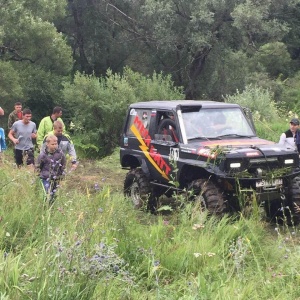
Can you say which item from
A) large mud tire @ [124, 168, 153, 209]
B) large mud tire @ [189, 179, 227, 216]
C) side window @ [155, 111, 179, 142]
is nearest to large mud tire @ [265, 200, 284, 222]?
large mud tire @ [189, 179, 227, 216]

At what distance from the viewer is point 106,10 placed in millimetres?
27141

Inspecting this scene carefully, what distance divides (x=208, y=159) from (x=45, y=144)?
7.27 ft

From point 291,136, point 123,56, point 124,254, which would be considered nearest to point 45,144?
point 124,254

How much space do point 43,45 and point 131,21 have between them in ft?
19.6

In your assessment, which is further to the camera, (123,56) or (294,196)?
(123,56)

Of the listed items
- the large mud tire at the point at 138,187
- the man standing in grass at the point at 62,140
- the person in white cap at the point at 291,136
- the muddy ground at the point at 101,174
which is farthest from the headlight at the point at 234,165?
the muddy ground at the point at 101,174

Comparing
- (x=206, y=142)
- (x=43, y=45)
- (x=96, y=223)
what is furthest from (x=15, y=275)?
(x=43, y=45)

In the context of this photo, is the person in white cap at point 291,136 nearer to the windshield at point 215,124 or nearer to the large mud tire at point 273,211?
the windshield at point 215,124

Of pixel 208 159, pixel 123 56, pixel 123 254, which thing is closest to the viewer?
pixel 123 254

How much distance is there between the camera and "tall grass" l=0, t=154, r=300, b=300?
386 cm

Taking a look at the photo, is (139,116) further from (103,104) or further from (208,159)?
(103,104)

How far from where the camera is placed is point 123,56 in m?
28.1

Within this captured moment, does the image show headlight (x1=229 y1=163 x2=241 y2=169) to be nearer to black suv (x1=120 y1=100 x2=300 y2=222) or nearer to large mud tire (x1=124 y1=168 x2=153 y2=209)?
black suv (x1=120 y1=100 x2=300 y2=222)

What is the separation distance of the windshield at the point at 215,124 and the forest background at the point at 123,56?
8679mm
